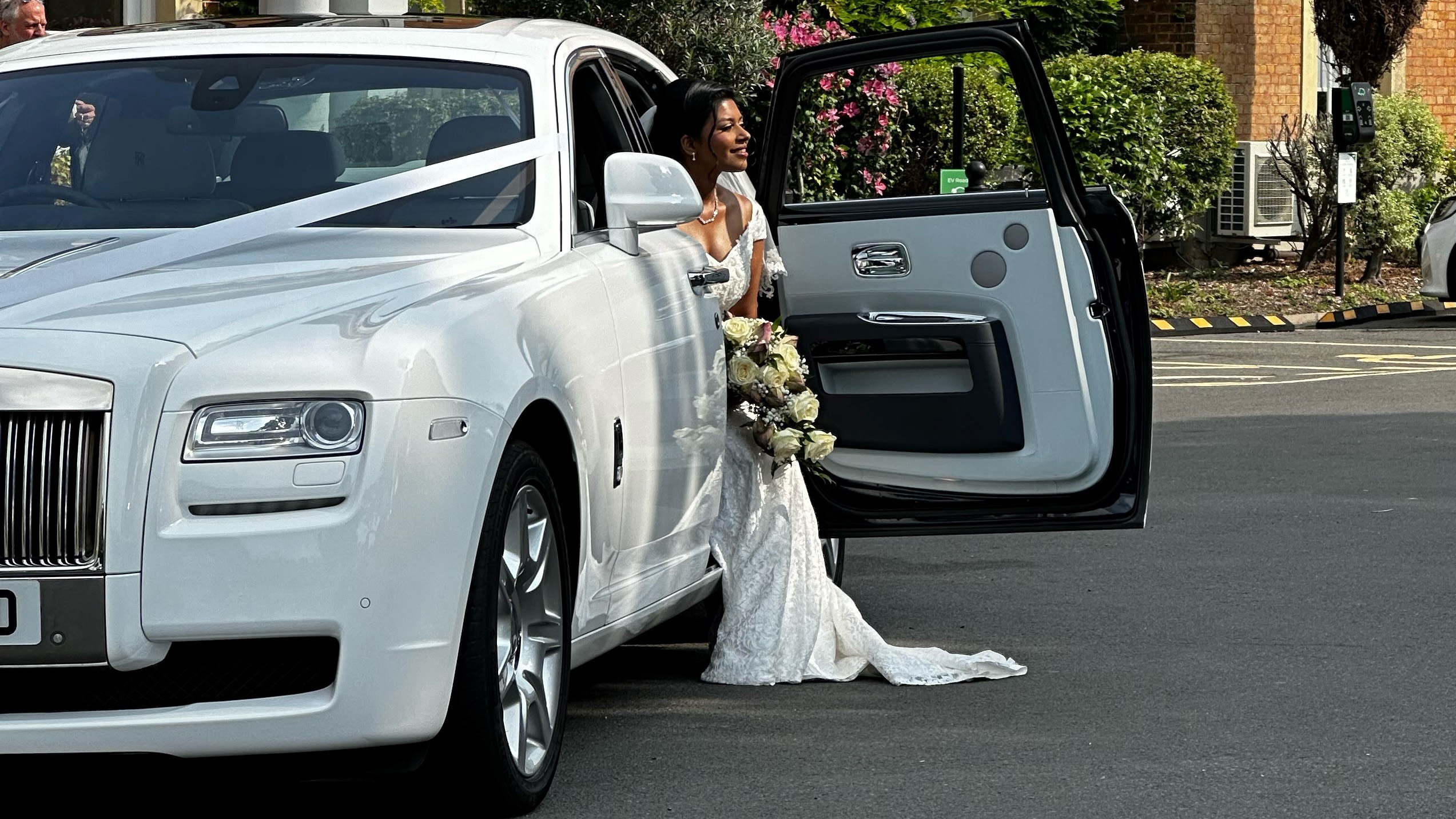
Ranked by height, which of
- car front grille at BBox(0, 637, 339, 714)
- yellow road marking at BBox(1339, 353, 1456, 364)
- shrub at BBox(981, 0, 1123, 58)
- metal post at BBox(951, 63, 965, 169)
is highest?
shrub at BBox(981, 0, 1123, 58)

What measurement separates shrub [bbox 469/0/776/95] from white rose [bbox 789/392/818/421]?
1039 cm

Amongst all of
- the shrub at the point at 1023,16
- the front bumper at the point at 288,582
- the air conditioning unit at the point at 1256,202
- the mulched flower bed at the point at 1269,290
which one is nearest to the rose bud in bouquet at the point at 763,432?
the front bumper at the point at 288,582

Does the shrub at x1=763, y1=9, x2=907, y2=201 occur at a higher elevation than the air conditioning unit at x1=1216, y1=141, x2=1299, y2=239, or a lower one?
higher

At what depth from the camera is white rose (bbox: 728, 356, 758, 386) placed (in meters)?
6.36

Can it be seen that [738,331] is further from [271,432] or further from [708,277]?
[271,432]

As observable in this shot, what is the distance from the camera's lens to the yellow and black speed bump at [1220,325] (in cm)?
2070

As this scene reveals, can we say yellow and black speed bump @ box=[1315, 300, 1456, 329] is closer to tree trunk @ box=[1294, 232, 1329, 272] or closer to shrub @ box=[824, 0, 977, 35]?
tree trunk @ box=[1294, 232, 1329, 272]

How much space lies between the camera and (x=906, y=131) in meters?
21.3

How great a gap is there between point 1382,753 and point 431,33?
3.06 m

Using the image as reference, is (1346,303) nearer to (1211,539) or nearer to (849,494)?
(1211,539)

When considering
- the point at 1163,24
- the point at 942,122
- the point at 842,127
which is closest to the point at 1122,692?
the point at 842,127

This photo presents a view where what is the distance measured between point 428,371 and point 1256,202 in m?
24.5

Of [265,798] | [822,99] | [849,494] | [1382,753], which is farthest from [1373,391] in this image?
[265,798]

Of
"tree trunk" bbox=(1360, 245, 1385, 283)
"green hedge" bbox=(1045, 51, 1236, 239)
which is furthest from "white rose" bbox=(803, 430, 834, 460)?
"tree trunk" bbox=(1360, 245, 1385, 283)
